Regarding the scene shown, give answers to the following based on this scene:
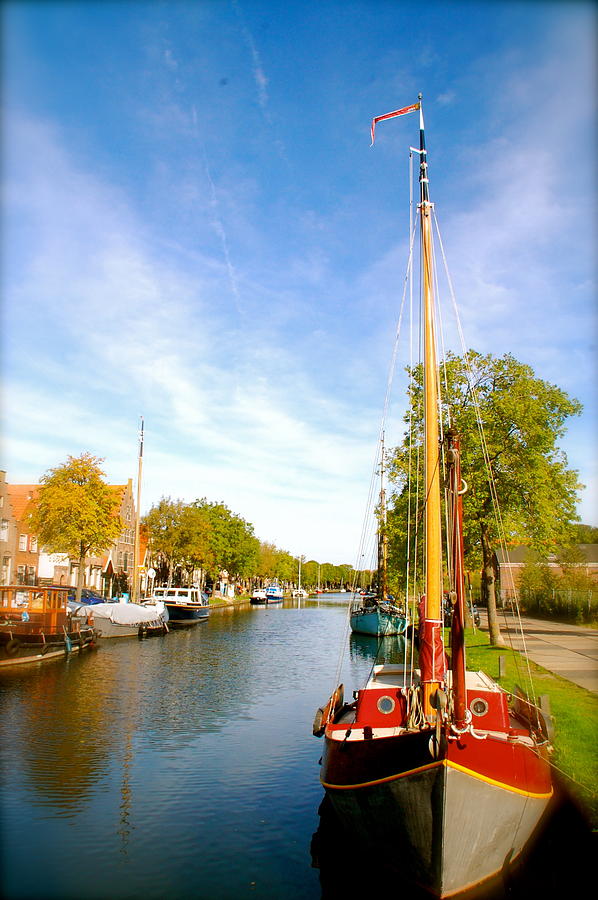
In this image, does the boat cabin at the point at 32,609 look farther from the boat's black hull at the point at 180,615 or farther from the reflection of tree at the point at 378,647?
the boat's black hull at the point at 180,615

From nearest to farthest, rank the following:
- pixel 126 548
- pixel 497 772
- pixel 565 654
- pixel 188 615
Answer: pixel 497 772 < pixel 565 654 < pixel 188 615 < pixel 126 548

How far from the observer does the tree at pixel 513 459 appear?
101 feet

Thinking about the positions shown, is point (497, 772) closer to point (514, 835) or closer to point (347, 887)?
point (514, 835)

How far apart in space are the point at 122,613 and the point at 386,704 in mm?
34132

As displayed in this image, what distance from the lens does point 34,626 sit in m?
29.9

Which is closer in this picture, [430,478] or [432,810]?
[432,810]

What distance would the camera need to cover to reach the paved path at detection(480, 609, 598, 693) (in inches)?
812

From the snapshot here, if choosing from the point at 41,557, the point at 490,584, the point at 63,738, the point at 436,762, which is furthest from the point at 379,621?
the point at 436,762

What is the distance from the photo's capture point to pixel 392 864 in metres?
10.0

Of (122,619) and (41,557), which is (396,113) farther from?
(41,557)

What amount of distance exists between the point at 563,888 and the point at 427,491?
6.47m

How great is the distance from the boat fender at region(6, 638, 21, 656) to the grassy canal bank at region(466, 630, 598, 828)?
19.3 m

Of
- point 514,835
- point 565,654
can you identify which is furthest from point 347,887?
point 565,654

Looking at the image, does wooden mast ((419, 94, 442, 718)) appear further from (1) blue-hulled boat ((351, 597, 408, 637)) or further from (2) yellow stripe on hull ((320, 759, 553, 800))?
(1) blue-hulled boat ((351, 597, 408, 637))
